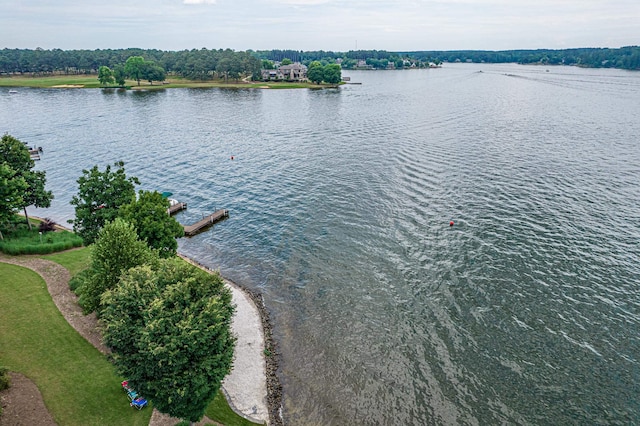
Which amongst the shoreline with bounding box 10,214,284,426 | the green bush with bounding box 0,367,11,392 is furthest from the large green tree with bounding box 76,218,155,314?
the green bush with bounding box 0,367,11,392

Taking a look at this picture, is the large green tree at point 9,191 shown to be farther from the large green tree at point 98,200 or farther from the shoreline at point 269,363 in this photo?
the shoreline at point 269,363

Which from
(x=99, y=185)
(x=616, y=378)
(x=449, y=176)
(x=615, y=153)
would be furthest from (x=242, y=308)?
(x=615, y=153)

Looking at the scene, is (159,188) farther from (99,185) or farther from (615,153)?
(615,153)

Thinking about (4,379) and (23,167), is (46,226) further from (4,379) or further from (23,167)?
(4,379)

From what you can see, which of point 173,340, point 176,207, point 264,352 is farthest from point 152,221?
point 176,207

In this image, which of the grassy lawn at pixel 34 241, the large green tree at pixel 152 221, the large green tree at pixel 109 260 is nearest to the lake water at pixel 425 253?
the large green tree at pixel 152 221
